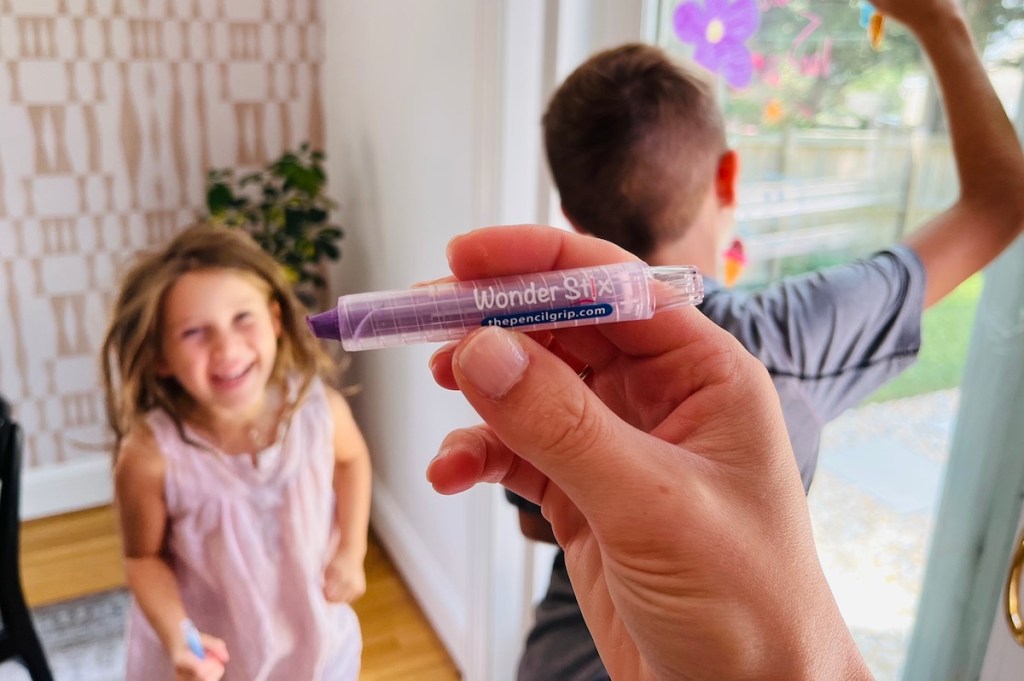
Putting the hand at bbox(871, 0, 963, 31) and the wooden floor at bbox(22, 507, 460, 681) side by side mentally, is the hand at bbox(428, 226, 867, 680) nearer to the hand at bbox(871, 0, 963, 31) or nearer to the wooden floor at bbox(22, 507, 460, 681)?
the hand at bbox(871, 0, 963, 31)

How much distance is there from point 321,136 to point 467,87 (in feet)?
3.76

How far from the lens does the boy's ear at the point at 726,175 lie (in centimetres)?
103

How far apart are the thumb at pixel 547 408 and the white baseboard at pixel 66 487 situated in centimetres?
235

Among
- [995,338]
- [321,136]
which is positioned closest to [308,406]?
[995,338]

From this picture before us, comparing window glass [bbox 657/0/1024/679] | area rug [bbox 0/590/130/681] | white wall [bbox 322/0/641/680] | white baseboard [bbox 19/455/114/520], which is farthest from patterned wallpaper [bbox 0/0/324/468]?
window glass [bbox 657/0/1024/679]

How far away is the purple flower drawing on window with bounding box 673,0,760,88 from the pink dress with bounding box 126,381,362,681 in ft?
3.28

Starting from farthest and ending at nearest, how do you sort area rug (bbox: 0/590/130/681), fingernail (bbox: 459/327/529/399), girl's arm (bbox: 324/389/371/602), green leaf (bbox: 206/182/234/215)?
green leaf (bbox: 206/182/234/215)
area rug (bbox: 0/590/130/681)
girl's arm (bbox: 324/389/371/602)
fingernail (bbox: 459/327/529/399)

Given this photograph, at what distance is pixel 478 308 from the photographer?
50 centimetres

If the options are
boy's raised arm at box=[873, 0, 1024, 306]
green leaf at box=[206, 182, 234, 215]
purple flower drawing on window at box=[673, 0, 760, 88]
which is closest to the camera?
boy's raised arm at box=[873, 0, 1024, 306]

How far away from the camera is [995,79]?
33.4 inches

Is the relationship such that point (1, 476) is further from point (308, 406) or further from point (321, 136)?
point (321, 136)

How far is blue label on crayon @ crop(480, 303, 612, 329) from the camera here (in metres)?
0.50

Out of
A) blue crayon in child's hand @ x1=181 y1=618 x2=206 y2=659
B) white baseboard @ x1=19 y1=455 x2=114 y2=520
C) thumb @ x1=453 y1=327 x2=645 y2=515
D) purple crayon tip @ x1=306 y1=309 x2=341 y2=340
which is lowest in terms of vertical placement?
white baseboard @ x1=19 y1=455 x2=114 y2=520

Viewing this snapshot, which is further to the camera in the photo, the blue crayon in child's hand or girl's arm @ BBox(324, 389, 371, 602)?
girl's arm @ BBox(324, 389, 371, 602)
